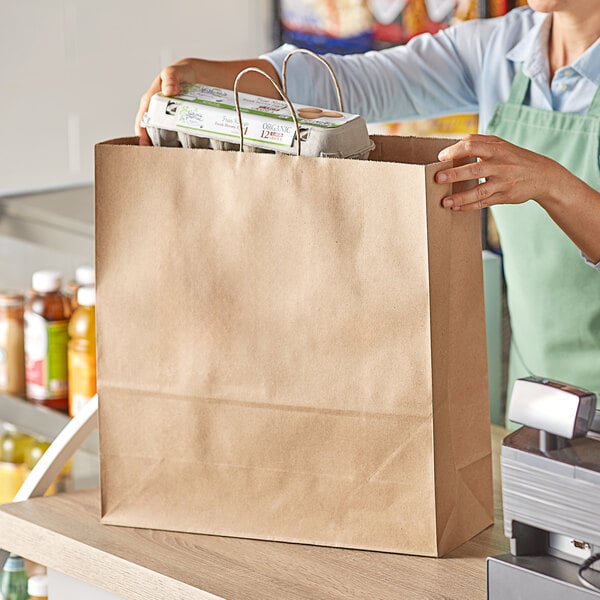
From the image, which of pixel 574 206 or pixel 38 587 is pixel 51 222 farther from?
pixel 574 206

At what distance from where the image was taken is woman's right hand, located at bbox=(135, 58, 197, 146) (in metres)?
1.08

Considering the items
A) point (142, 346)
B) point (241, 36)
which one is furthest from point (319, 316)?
point (241, 36)

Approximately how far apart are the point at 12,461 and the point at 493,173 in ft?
5.21

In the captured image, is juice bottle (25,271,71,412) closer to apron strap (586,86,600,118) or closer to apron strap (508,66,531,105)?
apron strap (508,66,531,105)

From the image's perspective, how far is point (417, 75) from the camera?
1584mm

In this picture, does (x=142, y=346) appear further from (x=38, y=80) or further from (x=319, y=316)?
(x=38, y=80)

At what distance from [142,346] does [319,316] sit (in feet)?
0.66

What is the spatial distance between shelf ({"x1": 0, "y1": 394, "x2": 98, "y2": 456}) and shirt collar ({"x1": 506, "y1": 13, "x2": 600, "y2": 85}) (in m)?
1.04

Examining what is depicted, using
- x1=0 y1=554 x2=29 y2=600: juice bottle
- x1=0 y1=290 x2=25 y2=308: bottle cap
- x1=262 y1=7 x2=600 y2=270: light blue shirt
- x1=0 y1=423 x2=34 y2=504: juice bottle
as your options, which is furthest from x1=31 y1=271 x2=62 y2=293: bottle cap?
x1=262 y1=7 x2=600 y2=270: light blue shirt

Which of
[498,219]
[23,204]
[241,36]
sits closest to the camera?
[498,219]

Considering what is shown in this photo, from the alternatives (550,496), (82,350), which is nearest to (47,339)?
(82,350)

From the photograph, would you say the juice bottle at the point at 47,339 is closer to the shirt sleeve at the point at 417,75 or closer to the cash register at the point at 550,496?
the shirt sleeve at the point at 417,75

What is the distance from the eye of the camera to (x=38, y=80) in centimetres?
238

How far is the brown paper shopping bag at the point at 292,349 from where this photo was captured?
957mm
